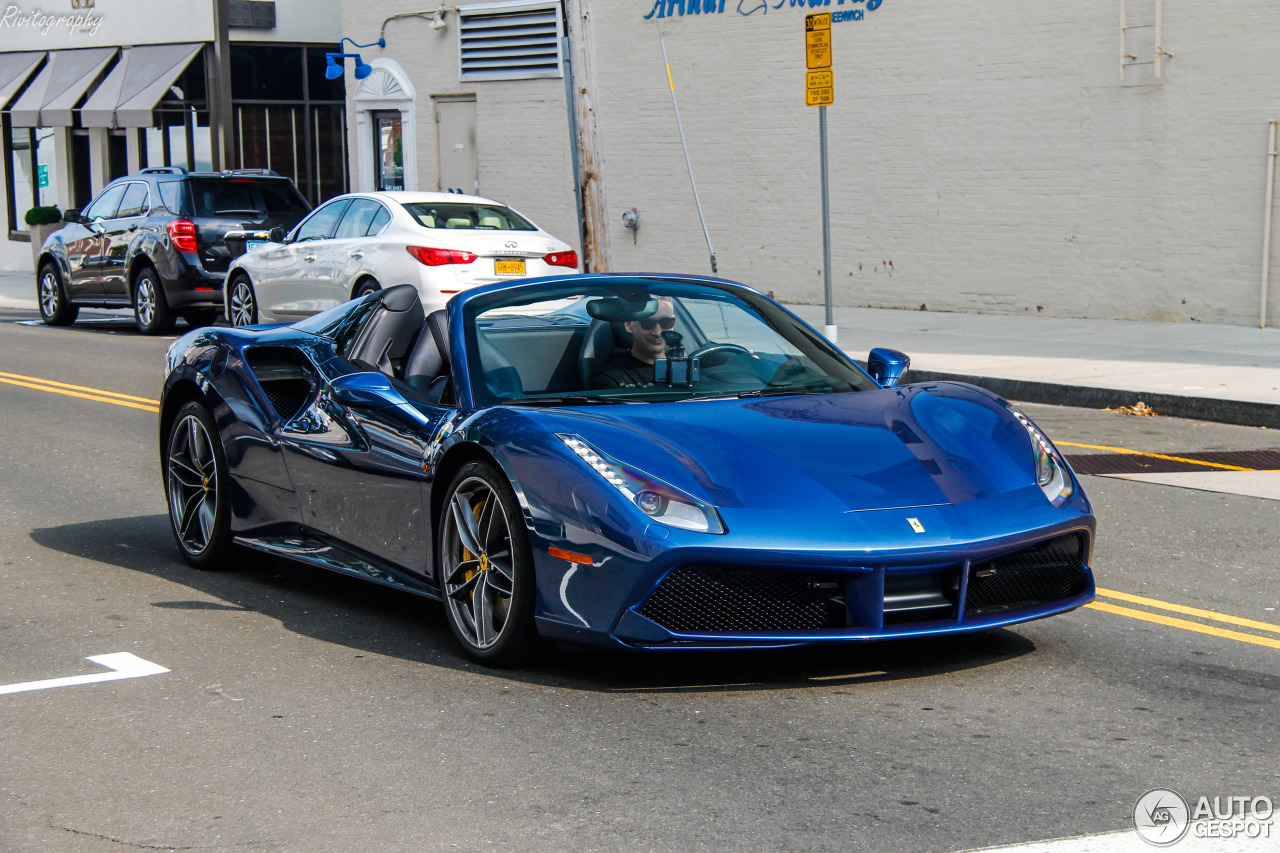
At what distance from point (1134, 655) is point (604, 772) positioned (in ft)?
6.81

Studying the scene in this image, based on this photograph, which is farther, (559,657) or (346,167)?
(346,167)

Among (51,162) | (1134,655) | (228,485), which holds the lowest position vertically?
(1134,655)

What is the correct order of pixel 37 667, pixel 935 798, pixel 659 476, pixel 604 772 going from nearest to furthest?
pixel 935 798
pixel 604 772
pixel 659 476
pixel 37 667

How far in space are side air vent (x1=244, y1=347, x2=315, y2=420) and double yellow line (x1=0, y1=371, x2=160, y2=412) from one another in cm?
571

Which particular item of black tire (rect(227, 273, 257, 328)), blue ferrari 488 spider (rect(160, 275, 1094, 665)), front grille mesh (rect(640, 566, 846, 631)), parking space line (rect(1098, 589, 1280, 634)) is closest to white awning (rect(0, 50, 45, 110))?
black tire (rect(227, 273, 257, 328))

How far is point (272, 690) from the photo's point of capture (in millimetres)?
5086

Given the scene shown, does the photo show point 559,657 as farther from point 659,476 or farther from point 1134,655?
point 1134,655

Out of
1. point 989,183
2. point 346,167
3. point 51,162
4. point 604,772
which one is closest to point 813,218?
point 989,183

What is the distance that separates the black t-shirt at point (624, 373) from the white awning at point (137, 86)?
25.8 meters

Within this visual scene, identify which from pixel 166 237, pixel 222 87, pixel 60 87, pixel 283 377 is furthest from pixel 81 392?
pixel 60 87

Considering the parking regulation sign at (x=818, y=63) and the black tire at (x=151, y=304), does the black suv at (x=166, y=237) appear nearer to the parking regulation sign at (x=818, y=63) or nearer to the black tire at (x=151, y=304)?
the black tire at (x=151, y=304)

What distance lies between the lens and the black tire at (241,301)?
56.1ft

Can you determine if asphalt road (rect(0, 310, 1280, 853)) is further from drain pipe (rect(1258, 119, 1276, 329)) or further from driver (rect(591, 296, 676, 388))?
drain pipe (rect(1258, 119, 1276, 329))

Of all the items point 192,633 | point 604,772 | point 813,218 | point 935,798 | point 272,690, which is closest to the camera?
point 935,798
